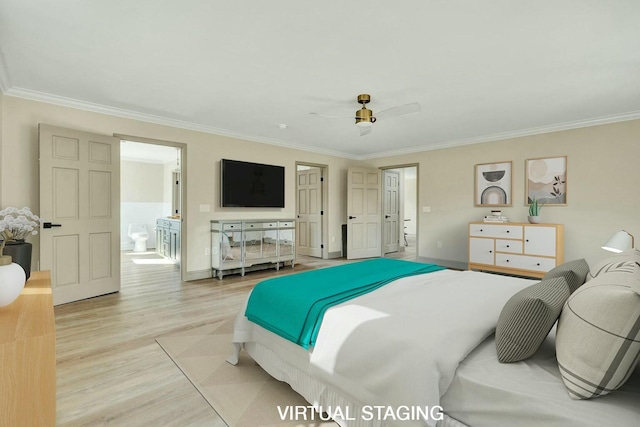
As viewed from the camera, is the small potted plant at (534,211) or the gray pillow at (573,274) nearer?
the gray pillow at (573,274)

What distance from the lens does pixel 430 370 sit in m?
1.18

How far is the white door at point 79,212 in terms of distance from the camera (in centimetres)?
347

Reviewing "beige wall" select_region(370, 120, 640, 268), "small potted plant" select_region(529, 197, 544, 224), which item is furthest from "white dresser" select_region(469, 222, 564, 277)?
"beige wall" select_region(370, 120, 640, 268)

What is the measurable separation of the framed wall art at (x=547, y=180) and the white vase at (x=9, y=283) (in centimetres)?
595

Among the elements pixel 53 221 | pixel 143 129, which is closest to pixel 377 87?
pixel 143 129

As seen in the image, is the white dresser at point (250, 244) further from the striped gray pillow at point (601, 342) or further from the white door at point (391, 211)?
the striped gray pillow at point (601, 342)

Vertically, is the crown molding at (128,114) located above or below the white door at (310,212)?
above

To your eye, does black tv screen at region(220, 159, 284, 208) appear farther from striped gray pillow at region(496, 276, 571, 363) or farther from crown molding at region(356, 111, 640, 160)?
striped gray pillow at region(496, 276, 571, 363)

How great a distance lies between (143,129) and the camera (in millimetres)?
4320

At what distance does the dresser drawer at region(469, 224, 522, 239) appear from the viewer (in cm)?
477

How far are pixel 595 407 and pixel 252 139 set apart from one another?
5.29m

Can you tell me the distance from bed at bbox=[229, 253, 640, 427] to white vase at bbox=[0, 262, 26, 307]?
4.21 ft

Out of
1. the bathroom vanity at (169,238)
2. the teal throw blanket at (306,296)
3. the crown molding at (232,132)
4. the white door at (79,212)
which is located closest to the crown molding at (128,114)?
the crown molding at (232,132)

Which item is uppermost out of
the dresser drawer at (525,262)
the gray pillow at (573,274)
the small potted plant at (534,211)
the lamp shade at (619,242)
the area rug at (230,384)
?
the small potted plant at (534,211)
